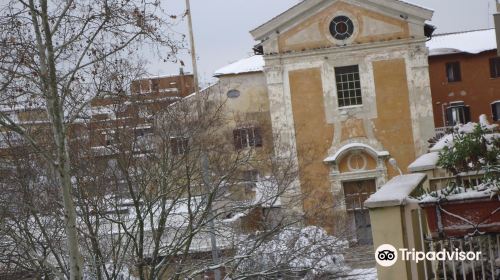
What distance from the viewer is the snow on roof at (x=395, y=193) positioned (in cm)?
544

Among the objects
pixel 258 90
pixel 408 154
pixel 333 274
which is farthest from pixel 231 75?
pixel 333 274

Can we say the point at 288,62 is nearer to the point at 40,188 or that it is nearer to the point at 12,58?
the point at 40,188

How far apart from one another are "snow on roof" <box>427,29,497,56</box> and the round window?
12.1 metres

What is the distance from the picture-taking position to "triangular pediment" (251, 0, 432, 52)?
3178 centimetres

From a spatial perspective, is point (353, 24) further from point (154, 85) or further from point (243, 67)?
point (154, 85)

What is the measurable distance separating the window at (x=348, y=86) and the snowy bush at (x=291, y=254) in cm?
1502

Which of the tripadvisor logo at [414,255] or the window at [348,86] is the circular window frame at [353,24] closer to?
the window at [348,86]

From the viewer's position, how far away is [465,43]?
43.8 m

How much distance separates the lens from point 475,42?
43.6 m

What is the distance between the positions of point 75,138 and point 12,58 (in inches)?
260

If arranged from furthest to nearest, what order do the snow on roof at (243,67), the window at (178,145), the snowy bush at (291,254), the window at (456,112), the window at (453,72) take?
the window at (453,72) < the window at (456,112) < the snow on roof at (243,67) < the window at (178,145) < the snowy bush at (291,254)

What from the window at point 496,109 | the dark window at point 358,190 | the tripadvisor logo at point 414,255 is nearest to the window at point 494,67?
the window at point 496,109

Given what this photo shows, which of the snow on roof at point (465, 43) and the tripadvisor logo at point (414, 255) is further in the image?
the snow on roof at point (465, 43)

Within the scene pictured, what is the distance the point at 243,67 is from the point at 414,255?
3351 cm
